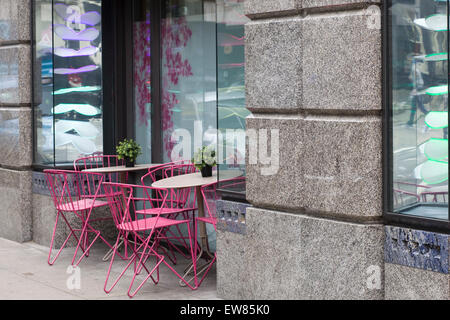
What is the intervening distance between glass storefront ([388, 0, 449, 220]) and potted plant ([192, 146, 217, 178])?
229cm

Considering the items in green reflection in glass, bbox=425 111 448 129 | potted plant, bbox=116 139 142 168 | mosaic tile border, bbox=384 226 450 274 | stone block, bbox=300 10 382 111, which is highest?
A: stone block, bbox=300 10 382 111

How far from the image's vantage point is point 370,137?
447cm

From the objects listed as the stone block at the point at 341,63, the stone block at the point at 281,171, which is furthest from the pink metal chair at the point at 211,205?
the stone block at the point at 341,63

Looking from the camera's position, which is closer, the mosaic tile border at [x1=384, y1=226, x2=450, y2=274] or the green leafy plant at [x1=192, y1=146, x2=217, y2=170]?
the mosaic tile border at [x1=384, y1=226, x2=450, y2=274]

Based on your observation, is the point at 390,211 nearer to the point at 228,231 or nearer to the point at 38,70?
the point at 228,231

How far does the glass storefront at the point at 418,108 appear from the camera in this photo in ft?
14.0

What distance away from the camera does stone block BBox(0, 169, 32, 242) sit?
848 cm

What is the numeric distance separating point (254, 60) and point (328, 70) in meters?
0.73

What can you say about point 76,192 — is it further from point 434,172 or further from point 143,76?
point 434,172

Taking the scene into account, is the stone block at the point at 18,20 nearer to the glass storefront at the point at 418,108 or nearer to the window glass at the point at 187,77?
the window glass at the point at 187,77

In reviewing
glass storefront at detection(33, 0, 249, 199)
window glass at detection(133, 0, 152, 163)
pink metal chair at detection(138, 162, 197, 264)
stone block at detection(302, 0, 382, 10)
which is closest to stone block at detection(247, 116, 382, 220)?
stone block at detection(302, 0, 382, 10)

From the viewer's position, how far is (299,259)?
4914 millimetres

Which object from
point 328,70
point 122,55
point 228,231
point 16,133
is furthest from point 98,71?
point 328,70

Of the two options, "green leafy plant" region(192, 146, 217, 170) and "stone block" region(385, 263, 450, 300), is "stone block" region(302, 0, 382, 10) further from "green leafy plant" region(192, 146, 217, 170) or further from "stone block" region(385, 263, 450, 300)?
"green leafy plant" region(192, 146, 217, 170)
